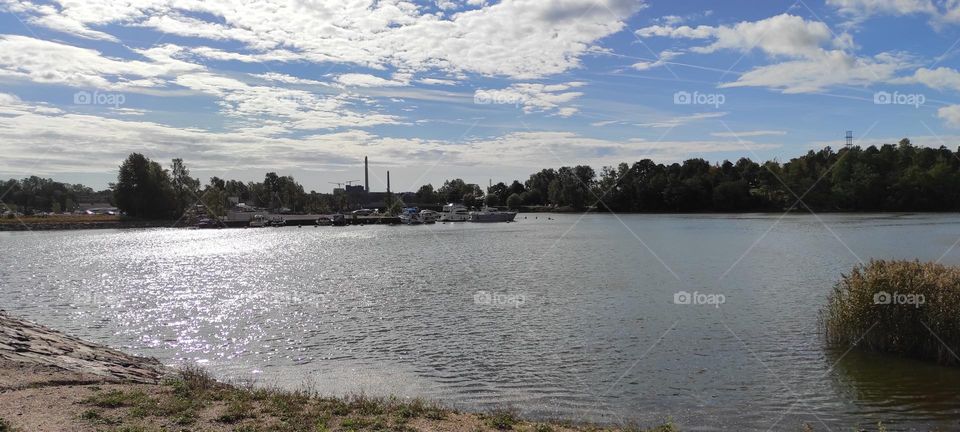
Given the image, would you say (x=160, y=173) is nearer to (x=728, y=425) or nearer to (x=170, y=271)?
(x=170, y=271)

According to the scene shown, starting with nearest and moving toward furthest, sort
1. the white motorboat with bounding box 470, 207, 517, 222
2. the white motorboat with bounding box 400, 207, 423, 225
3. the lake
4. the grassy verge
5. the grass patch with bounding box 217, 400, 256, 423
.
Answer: the grassy verge, the grass patch with bounding box 217, 400, 256, 423, the lake, the white motorboat with bounding box 400, 207, 423, 225, the white motorboat with bounding box 470, 207, 517, 222

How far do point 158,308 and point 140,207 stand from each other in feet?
453

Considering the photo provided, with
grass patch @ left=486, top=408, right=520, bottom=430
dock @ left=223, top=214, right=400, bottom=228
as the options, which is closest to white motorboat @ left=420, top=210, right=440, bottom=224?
dock @ left=223, top=214, right=400, bottom=228

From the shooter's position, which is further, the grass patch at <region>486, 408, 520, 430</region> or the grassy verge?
the grass patch at <region>486, 408, 520, 430</region>

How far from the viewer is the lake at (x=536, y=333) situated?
1587 cm

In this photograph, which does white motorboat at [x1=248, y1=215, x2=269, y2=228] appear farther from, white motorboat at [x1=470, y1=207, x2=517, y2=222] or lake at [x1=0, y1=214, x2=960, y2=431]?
lake at [x1=0, y1=214, x2=960, y2=431]

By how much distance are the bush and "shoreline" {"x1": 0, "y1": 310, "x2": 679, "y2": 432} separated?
992cm

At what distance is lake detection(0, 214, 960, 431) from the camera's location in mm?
15867

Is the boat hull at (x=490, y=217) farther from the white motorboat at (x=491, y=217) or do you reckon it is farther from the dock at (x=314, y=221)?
the dock at (x=314, y=221)

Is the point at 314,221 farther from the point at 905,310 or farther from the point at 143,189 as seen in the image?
the point at 905,310

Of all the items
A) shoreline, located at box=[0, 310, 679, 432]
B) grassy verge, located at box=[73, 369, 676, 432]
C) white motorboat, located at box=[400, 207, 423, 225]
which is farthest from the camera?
white motorboat, located at box=[400, 207, 423, 225]

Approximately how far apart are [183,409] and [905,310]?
1920cm

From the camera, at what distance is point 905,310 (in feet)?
62.0

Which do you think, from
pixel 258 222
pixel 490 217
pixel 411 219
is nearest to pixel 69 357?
pixel 258 222
